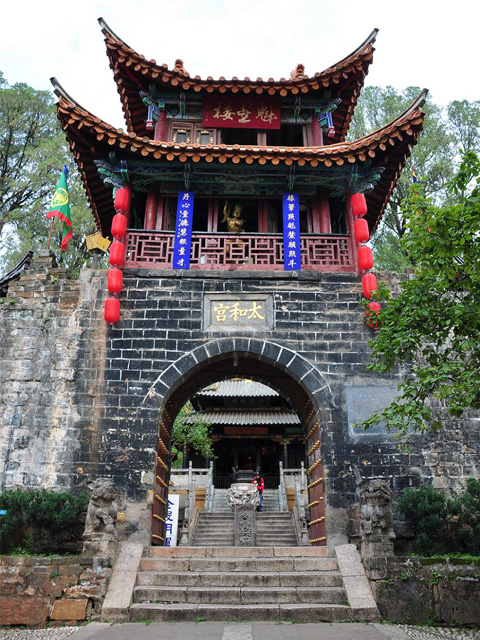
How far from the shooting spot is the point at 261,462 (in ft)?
75.9

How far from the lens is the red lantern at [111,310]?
334 inches

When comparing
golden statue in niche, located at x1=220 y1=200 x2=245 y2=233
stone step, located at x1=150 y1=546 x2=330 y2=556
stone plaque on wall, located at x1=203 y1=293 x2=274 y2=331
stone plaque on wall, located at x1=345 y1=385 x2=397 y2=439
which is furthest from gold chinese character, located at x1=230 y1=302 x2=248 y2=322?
stone step, located at x1=150 y1=546 x2=330 y2=556

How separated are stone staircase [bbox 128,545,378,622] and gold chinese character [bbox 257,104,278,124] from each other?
852 centimetres

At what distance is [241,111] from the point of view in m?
11.1

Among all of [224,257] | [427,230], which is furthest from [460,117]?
[427,230]

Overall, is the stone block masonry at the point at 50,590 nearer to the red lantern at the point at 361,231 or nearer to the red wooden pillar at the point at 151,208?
the red wooden pillar at the point at 151,208

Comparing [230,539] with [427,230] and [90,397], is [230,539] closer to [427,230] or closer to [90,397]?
[90,397]

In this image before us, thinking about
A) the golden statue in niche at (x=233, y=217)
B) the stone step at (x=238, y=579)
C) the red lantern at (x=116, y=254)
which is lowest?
the stone step at (x=238, y=579)

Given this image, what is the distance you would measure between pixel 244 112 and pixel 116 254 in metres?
4.68

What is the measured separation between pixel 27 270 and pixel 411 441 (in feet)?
24.0

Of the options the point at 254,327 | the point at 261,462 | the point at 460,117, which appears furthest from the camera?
the point at 261,462

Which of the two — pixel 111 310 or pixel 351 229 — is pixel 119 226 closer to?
pixel 111 310

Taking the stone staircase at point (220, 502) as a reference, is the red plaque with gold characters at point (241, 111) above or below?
above

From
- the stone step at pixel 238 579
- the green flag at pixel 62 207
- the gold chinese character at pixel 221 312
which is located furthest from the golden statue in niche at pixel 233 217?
the stone step at pixel 238 579
